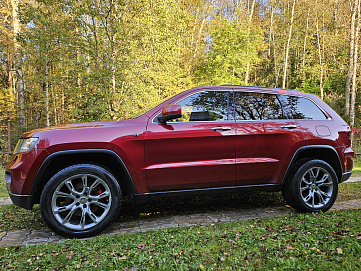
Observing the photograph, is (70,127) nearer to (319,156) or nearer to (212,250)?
(212,250)

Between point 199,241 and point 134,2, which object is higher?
point 134,2

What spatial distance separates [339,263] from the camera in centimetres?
225

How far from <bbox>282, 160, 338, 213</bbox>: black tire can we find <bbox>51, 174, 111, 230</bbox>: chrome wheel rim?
2.60m

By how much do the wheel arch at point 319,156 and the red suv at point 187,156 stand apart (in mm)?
17

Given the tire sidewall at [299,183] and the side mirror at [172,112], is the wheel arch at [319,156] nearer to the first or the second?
the tire sidewall at [299,183]

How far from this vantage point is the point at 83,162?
130 inches

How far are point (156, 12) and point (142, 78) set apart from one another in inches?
118

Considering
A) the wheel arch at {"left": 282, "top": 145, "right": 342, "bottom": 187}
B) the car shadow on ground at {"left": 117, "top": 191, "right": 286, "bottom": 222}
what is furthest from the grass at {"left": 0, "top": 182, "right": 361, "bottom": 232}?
the wheel arch at {"left": 282, "top": 145, "right": 342, "bottom": 187}

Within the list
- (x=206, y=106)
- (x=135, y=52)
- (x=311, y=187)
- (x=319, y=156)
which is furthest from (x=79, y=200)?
(x=135, y=52)

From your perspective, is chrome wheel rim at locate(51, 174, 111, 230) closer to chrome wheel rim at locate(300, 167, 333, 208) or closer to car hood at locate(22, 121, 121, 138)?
car hood at locate(22, 121, 121, 138)

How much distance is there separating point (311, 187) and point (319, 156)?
0.59 m

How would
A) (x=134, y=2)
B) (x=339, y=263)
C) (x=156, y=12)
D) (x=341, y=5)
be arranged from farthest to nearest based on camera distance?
(x=341, y=5)
(x=156, y=12)
(x=134, y=2)
(x=339, y=263)

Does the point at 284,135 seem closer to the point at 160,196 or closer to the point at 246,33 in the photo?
the point at 160,196

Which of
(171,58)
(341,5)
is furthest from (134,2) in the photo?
(341,5)
